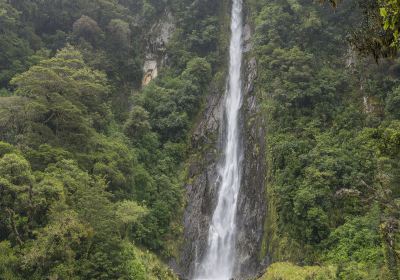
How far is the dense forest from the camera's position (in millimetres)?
14766

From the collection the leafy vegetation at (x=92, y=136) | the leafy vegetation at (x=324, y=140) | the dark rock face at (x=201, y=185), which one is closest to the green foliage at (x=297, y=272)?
the leafy vegetation at (x=324, y=140)

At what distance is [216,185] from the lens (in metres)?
26.3

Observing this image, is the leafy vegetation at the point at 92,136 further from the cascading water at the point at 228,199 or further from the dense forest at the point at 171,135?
the cascading water at the point at 228,199

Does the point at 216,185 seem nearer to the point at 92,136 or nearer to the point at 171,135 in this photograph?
the point at 171,135

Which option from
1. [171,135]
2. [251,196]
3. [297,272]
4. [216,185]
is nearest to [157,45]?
[171,135]

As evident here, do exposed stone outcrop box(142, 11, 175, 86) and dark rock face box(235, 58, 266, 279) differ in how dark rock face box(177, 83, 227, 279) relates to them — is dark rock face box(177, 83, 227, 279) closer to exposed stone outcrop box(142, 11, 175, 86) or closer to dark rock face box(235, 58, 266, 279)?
dark rock face box(235, 58, 266, 279)

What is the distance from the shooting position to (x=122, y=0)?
3862 cm

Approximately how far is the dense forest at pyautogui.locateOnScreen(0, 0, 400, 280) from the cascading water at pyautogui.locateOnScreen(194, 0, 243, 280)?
1621 millimetres

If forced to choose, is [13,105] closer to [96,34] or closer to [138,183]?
[138,183]

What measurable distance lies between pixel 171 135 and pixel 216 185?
201 inches

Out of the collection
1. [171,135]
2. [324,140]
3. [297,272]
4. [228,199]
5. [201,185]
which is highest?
[171,135]

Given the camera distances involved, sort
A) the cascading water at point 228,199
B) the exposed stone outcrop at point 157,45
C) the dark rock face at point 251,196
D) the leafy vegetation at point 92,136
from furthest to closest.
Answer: the exposed stone outcrop at point 157,45 → the cascading water at point 228,199 → the dark rock face at point 251,196 → the leafy vegetation at point 92,136

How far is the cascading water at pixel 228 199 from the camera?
2284 centimetres

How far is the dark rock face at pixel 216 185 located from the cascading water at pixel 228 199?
373 millimetres
